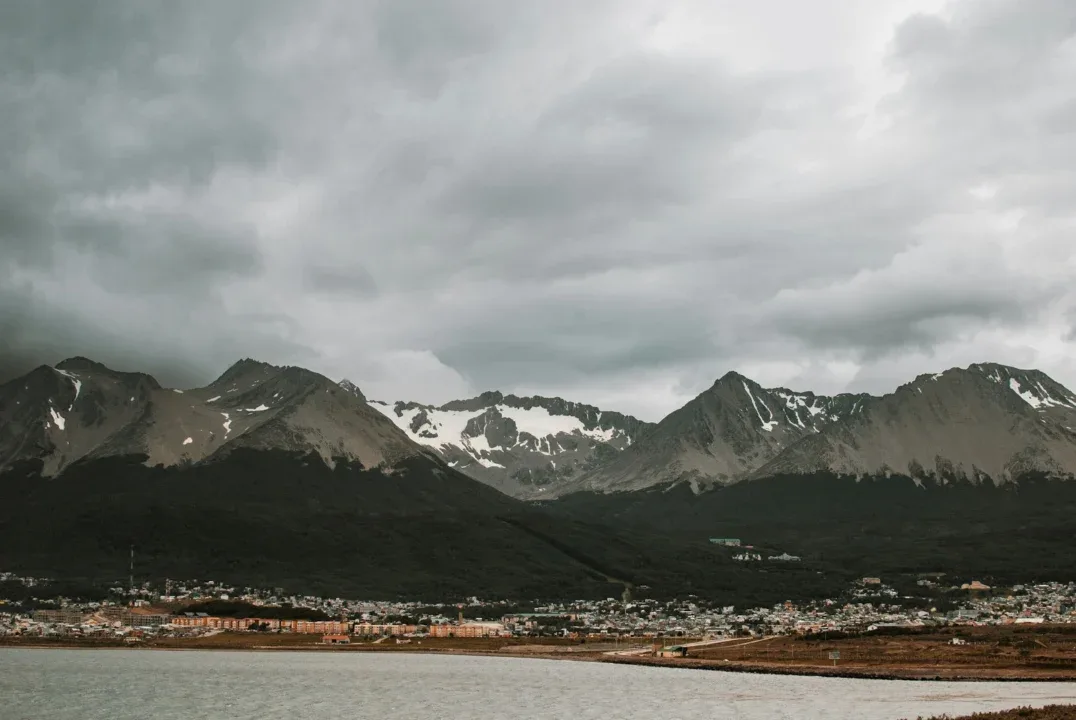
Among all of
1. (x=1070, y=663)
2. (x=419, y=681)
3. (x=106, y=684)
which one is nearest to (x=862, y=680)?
(x=1070, y=663)

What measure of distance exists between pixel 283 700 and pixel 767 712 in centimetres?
6670

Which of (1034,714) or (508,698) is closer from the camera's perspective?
(1034,714)

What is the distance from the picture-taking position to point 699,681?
625 feet

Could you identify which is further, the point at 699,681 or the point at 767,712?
the point at 699,681

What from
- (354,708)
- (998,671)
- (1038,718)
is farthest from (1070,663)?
(354,708)

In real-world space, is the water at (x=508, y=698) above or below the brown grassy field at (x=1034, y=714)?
below

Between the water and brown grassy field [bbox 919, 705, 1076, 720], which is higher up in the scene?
brown grassy field [bbox 919, 705, 1076, 720]

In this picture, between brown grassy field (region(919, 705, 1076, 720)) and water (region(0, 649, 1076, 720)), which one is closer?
brown grassy field (region(919, 705, 1076, 720))

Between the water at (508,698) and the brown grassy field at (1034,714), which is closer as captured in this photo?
the brown grassy field at (1034,714)

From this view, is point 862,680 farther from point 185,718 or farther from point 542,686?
point 185,718

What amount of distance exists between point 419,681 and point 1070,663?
10791cm

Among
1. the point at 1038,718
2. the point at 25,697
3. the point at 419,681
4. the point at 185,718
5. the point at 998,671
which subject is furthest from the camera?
the point at 419,681

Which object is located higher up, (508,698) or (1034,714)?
(1034,714)

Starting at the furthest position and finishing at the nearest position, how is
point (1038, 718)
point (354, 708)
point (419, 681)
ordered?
point (419, 681)
point (354, 708)
point (1038, 718)
